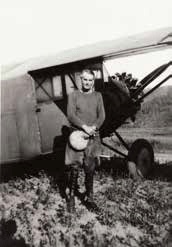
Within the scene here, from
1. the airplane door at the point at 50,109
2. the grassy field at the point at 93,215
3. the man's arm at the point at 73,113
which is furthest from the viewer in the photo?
the airplane door at the point at 50,109

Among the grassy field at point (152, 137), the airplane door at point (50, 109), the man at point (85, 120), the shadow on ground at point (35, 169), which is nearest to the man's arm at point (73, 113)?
the man at point (85, 120)

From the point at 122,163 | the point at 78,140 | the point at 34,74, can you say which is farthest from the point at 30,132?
the point at 122,163

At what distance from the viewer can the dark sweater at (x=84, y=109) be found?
17.6 ft

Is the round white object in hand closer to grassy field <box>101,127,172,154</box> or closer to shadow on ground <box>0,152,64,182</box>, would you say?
shadow on ground <box>0,152,64,182</box>

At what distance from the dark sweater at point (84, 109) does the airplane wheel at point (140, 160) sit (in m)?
2.67

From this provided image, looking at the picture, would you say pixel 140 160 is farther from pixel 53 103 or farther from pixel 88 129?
pixel 88 129

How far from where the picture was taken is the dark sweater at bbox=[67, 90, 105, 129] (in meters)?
5.36

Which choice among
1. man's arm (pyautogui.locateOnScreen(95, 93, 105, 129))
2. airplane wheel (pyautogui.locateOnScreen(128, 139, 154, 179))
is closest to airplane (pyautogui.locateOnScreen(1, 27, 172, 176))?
airplane wheel (pyautogui.locateOnScreen(128, 139, 154, 179))

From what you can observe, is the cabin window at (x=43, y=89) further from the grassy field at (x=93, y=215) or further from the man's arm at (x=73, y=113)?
the man's arm at (x=73, y=113)

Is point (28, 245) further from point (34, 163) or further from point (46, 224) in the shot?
point (34, 163)

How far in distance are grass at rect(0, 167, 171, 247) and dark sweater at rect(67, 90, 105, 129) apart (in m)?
1.34

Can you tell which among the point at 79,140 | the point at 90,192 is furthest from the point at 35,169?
the point at 79,140

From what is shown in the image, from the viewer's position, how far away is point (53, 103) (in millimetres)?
7891

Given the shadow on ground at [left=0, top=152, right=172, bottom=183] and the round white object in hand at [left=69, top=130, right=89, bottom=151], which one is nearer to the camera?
the round white object in hand at [left=69, top=130, right=89, bottom=151]
